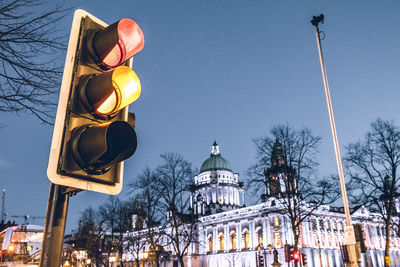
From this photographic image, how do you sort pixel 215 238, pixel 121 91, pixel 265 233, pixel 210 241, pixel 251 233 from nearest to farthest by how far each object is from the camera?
pixel 121 91
pixel 265 233
pixel 251 233
pixel 215 238
pixel 210 241

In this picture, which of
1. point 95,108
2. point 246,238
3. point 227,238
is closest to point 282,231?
point 246,238

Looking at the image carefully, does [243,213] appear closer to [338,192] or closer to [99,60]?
[338,192]

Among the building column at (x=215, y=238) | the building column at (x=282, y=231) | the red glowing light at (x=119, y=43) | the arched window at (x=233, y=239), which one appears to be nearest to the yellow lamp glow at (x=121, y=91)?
the red glowing light at (x=119, y=43)

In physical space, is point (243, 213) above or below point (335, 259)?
above

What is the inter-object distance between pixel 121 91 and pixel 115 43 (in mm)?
334

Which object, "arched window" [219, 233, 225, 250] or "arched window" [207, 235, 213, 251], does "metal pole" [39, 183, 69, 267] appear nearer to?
"arched window" [219, 233, 225, 250]

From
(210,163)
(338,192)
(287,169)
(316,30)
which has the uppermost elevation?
(210,163)

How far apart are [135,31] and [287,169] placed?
32988 millimetres

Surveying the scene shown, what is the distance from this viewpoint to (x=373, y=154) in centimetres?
3269

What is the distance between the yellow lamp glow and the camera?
7.27 ft

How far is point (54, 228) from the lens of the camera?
7.40ft

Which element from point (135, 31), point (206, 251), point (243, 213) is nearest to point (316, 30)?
point (135, 31)

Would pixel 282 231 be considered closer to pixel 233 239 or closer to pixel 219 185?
pixel 233 239

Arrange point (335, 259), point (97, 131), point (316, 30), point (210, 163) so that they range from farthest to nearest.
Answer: point (210, 163) < point (335, 259) < point (316, 30) < point (97, 131)
